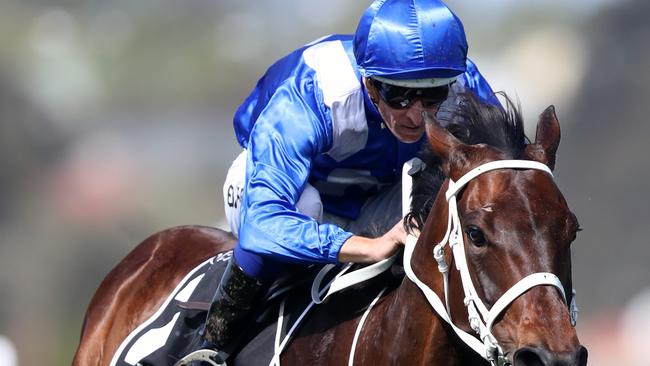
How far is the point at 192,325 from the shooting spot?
4.05m

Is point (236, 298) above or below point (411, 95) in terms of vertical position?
below

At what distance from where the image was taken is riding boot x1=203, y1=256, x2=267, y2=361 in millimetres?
3586

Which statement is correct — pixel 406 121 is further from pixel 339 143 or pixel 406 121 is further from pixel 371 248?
pixel 371 248

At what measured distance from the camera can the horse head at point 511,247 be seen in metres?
2.55

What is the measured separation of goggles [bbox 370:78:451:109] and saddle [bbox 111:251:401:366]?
19.2 inches

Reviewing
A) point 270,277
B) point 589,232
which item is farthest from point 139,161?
point 270,277

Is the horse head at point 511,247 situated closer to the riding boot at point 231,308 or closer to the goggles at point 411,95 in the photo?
the goggles at point 411,95

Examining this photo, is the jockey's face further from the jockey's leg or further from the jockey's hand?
the jockey's leg

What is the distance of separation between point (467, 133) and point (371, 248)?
416 mm

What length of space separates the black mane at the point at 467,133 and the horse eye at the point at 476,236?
0.26 m

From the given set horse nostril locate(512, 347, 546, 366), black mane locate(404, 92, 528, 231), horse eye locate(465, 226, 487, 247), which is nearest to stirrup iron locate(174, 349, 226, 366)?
black mane locate(404, 92, 528, 231)

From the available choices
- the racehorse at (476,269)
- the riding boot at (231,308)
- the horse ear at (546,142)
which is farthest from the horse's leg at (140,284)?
the horse ear at (546,142)

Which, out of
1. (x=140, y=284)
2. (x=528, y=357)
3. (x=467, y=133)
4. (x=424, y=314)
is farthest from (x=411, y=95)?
(x=140, y=284)

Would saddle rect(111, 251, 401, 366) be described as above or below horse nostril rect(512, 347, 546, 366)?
below
